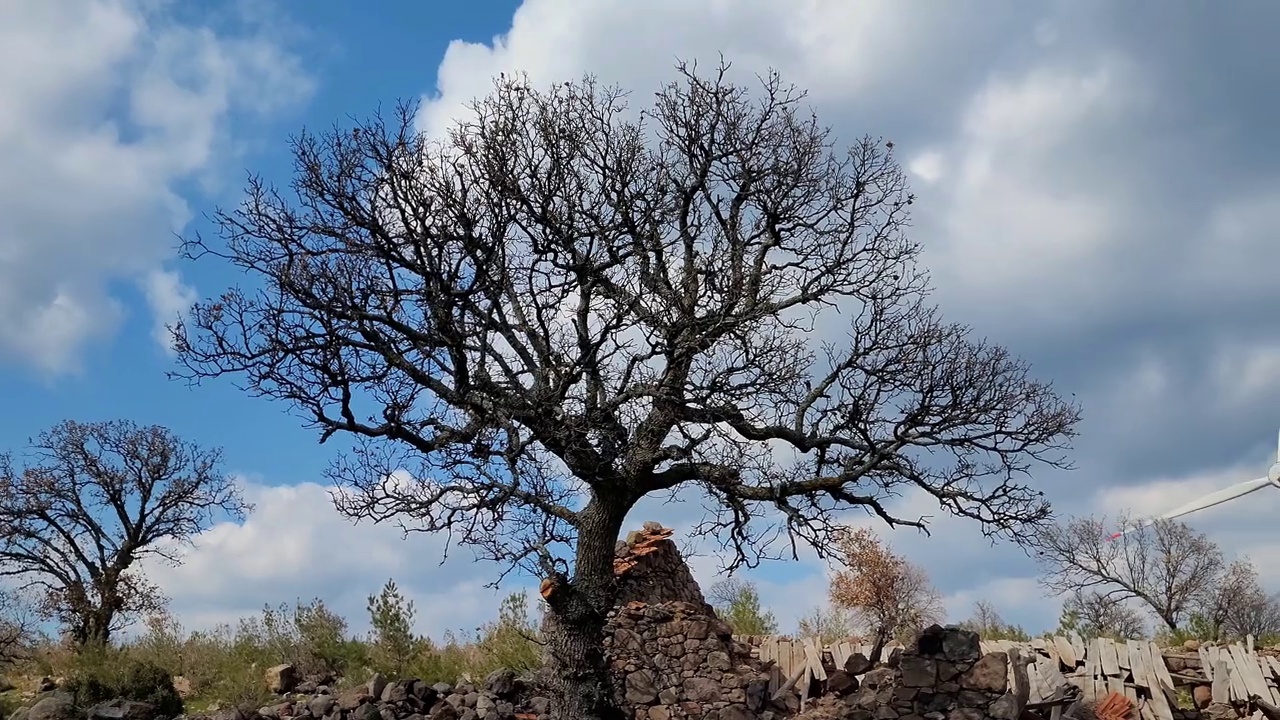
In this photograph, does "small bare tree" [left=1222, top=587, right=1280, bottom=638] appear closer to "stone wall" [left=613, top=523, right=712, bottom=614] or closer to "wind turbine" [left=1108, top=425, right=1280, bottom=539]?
"wind turbine" [left=1108, top=425, right=1280, bottom=539]

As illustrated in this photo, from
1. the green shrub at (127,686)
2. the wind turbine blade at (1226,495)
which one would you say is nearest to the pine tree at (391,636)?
the green shrub at (127,686)

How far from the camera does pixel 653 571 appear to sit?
19281 mm

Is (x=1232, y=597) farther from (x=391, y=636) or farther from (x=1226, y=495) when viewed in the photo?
(x=391, y=636)

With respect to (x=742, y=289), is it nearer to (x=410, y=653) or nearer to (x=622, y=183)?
(x=622, y=183)

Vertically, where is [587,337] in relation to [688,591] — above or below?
above

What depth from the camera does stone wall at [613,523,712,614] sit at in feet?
62.0

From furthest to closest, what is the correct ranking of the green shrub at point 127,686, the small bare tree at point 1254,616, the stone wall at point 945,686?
the small bare tree at point 1254,616 < the green shrub at point 127,686 < the stone wall at point 945,686

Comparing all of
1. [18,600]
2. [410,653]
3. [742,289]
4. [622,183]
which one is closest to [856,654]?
[742,289]

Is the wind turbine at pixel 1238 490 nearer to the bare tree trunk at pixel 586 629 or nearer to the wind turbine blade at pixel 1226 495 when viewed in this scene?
the wind turbine blade at pixel 1226 495

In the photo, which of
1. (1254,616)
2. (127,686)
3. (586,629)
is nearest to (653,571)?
(586,629)

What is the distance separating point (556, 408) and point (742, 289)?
3876mm

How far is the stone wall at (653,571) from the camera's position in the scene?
62.0ft

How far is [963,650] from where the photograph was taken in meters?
14.8

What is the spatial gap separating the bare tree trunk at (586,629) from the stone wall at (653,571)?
3.73m
